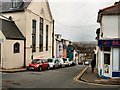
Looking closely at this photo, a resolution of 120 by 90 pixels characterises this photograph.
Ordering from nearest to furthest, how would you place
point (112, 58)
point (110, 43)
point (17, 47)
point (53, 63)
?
point (110, 43)
point (112, 58)
point (17, 47)
point (53, 63)

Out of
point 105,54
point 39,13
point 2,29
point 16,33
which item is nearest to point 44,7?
point 39,13

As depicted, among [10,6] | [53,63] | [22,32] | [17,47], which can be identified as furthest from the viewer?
[10,6]

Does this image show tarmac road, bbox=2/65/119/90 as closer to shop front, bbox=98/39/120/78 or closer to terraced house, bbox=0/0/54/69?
shop front, bbox=98/39/120/78

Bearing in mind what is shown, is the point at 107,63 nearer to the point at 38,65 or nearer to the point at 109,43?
the point at 109,43

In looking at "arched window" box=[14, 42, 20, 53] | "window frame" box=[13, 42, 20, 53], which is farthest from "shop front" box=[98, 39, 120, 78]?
"arched window" box=[14, 42, 20, 53]

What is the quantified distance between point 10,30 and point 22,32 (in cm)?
293

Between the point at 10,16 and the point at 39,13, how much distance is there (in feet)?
21.3

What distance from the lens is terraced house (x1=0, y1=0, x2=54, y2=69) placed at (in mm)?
33781

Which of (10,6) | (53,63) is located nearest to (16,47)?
(53,63)

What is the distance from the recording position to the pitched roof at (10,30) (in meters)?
33.9

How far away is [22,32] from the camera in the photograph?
3891 cm

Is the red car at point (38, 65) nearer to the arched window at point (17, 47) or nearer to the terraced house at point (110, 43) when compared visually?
the arched window at point (17, 47)

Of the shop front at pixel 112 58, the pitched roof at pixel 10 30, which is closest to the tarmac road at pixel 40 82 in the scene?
the shop front at pixel 112 58

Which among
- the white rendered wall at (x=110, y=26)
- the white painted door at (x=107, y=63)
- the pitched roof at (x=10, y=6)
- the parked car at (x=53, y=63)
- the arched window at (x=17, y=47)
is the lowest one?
the parked car at (x=53, y=63)
